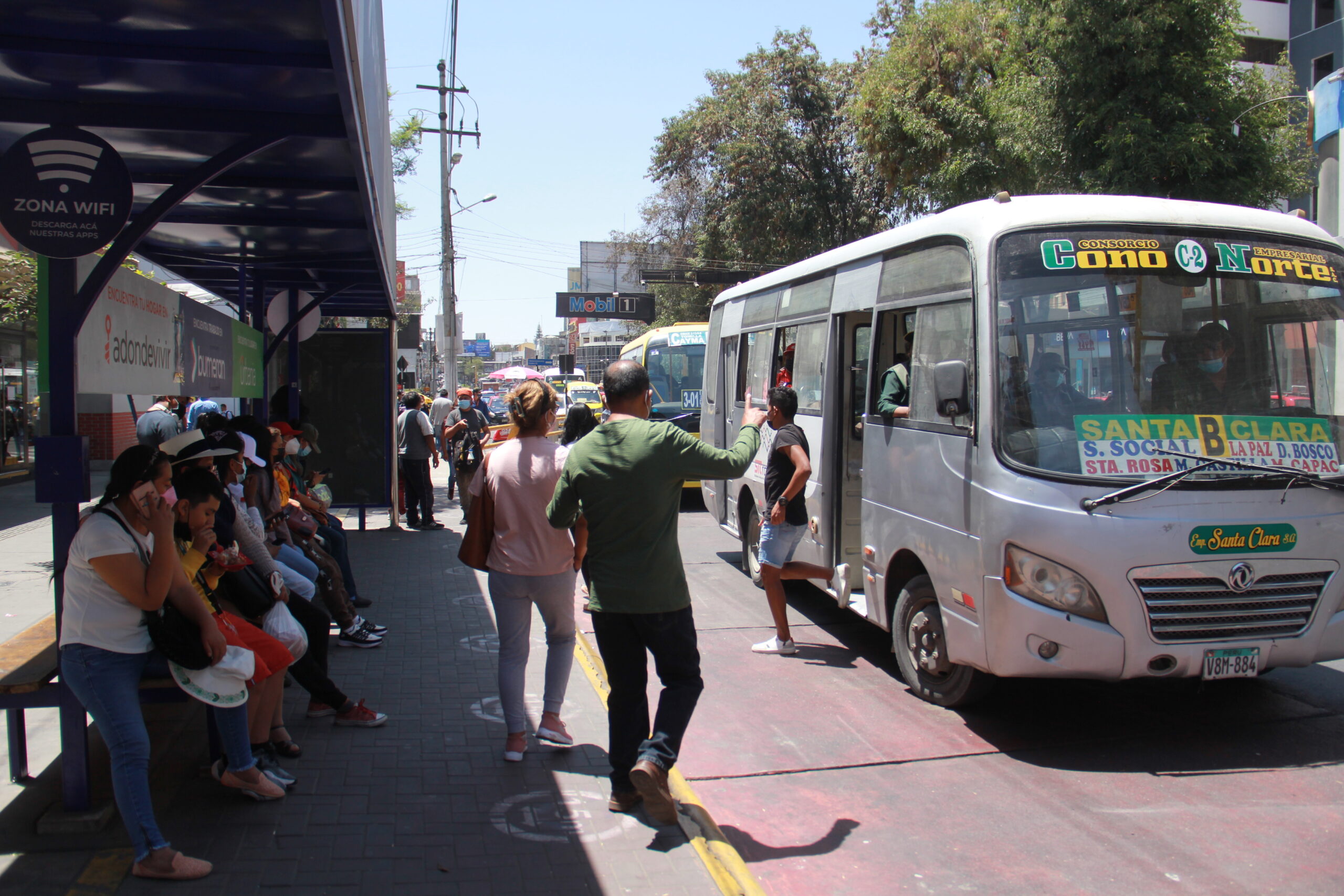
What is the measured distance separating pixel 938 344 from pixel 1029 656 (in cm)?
189

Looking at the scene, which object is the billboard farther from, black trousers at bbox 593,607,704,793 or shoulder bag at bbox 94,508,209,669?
black trousers at bbox 593,607,704,793

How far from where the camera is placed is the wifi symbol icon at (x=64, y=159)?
3.87 meters

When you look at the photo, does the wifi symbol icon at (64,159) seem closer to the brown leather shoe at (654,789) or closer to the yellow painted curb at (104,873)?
the yellow painted curb at (104,873)

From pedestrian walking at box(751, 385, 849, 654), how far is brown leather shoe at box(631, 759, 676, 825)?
295 cm

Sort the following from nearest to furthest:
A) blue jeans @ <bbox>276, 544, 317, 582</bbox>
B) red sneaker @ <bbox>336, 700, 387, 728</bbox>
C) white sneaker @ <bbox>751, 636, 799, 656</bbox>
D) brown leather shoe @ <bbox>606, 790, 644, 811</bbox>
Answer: brown leather shoe @ <bbox>606, 790, 644, 811</bbox> → red sneaker @ <bbox>336, 700, 387, 728</bbox> → blue jeans @ <bbox>276, 544, 317, 582</bbox> → white sneaker @ <bbox>751, 636, 799, 656</bbox>

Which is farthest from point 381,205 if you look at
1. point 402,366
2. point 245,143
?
point 402,366

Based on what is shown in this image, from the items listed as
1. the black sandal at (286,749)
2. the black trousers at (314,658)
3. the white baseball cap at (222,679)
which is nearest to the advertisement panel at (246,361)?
the black trousers at (314,658)

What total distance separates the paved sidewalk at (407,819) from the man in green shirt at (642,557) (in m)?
0.36

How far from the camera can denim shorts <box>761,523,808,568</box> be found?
22.4 ft

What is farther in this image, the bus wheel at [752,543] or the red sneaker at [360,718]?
the bus wheel at [752,543]

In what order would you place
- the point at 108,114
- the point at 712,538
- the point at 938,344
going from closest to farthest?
the point at 108,114 → the point at 938,344 → the point at 712,538

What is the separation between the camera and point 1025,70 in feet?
58.7

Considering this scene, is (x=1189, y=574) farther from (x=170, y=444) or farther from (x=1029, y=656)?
(x=170, y=444)

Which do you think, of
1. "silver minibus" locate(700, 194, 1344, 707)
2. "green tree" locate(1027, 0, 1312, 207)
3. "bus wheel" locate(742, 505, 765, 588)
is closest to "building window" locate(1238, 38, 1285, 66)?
"green tree" locate(1027, 0, 1312, 207)
